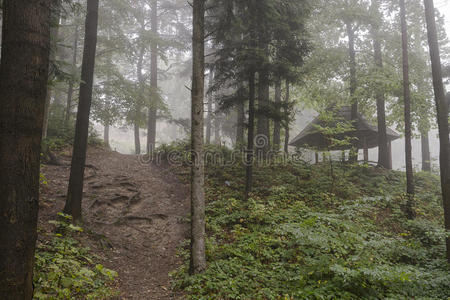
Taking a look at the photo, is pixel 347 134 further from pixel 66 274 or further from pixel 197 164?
pixel 66 274

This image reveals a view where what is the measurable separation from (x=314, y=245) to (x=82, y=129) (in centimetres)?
678

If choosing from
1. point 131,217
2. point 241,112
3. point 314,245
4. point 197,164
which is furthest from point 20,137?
point 241,112

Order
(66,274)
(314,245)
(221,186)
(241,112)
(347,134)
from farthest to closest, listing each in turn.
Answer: (347,134), (241,112), (221,186), (314,245), (66,274)

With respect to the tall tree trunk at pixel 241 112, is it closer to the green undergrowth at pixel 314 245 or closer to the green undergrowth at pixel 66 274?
the green undergrowth at pixel 314 245

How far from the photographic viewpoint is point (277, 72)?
933 centimetres

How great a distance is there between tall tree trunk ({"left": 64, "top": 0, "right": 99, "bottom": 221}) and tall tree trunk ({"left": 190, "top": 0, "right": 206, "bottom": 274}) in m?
3.43

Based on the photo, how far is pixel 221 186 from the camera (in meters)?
10.7

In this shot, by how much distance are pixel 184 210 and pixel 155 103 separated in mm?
7782

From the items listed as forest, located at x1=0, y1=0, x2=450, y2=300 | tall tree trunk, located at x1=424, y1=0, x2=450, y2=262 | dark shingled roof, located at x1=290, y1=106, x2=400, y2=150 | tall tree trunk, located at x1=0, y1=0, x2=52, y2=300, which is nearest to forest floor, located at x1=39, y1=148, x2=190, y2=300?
forest, located at x1=0, y1=0, x2=450, y2=300

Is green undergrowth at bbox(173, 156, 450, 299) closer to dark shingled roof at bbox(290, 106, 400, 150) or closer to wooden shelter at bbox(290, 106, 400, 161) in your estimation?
wooden shelter at bbox(290, 106, 400, 161)

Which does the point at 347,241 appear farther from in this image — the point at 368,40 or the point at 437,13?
the point at 437,13

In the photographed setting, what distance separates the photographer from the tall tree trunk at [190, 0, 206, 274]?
5.32 metres

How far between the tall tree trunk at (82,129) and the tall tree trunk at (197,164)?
11.2ft

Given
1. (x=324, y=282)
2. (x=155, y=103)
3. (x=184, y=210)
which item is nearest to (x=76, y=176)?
(x=184, y=210)
